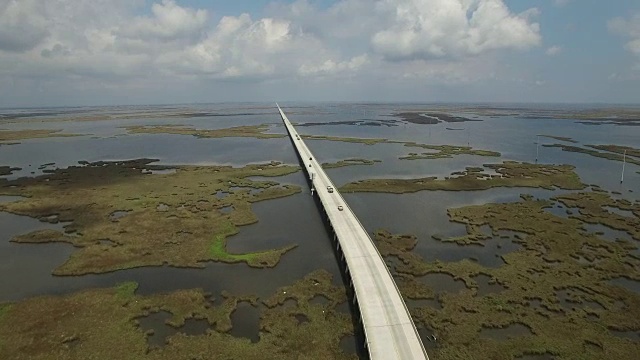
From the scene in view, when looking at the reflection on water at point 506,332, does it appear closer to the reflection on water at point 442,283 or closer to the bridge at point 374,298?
the reflection on water at point 442,283

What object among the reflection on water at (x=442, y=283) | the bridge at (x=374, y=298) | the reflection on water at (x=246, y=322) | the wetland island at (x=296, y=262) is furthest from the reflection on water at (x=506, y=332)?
the reflection on water at (x=246, y=322)

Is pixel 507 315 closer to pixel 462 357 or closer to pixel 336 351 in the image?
pixel 462 357

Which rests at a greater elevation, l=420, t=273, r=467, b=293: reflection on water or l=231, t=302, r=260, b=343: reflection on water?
l=420, t=273, r=467, b=293: reflection on water

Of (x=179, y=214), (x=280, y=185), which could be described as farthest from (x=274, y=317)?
(x=280, y=185)

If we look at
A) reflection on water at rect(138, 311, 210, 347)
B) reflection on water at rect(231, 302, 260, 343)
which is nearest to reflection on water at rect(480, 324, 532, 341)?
reflection on water at rect(231, 302, 260, 343)

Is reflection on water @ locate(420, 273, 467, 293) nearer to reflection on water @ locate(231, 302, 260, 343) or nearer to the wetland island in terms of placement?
the wetland island

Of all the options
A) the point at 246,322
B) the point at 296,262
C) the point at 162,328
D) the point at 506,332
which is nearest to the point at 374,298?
the point at 506,332
